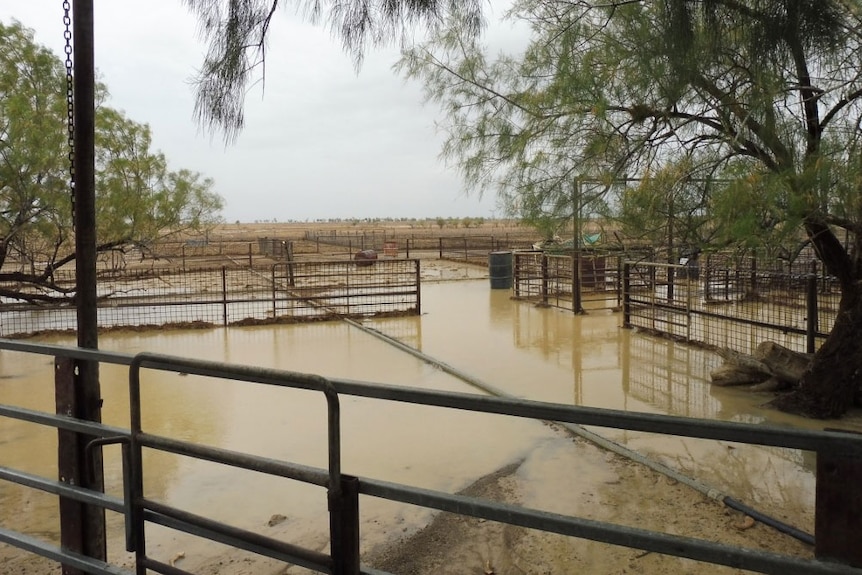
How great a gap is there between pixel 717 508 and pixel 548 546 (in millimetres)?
1261

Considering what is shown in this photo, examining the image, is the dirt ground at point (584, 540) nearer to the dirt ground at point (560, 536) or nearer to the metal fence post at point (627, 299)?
the dirt ground at point (560, 536)

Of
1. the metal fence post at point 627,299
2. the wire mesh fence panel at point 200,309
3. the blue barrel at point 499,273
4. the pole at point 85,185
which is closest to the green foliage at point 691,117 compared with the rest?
the pole at point 85,185

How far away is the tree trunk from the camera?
6289 millimetres

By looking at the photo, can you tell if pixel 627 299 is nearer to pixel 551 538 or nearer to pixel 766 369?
pixel 766 369

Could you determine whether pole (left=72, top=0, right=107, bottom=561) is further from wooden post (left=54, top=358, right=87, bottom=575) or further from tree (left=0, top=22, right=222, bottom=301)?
tree (left=0, top=22, right=222, bottom=301)

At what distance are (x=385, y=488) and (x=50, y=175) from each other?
860 centimetres

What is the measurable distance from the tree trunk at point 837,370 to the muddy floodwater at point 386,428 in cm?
30

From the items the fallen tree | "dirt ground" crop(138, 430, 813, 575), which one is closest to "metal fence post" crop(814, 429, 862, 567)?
"dirt ground" crop(138, 430, 813, 575)

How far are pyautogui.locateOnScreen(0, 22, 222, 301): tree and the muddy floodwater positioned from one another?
5.46 feet

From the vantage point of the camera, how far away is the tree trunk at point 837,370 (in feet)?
20.6

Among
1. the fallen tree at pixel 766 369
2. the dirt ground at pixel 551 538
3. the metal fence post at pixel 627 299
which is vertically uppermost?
the metal fence post at pixel 627 299

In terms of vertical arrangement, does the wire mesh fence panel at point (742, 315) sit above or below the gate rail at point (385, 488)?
below

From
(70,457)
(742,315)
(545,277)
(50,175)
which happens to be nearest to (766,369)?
(742,315)

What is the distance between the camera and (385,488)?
1.81 metres
